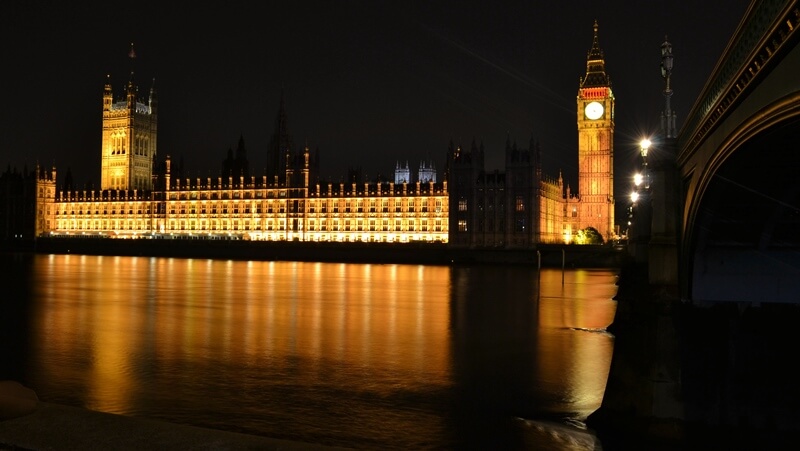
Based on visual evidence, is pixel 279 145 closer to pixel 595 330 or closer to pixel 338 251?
Answer: pixel 338 251

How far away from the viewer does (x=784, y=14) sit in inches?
308

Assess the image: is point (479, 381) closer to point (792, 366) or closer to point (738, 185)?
point (792, 366)

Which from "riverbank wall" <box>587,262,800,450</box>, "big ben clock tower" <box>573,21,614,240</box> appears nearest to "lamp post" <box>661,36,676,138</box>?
"riverbank wall" <box>587,262,800,450</box>

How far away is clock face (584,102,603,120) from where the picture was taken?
121312 mm

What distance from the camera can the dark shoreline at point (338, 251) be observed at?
311 feet

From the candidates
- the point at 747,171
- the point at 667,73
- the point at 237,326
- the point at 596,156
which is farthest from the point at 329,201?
the point at 747,171

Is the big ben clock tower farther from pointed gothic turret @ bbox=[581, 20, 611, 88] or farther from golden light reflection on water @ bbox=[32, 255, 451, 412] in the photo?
golden light reflection on water @ bbox=[32, 255, 451, 412]

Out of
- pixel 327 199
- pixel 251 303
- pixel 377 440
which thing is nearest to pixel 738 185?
pixel 377 440

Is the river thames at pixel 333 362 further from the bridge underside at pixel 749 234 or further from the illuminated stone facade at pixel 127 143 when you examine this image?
the illuminated stone facade at pixel 127 143

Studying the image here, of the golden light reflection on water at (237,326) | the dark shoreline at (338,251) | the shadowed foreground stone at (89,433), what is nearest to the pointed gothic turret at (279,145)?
the dark shoreline at (338,251)

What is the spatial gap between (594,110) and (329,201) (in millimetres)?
44736

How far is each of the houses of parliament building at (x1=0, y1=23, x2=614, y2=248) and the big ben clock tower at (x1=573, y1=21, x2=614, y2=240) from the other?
6.1 inches

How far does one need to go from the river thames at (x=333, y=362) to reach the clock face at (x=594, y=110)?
7676 centimetres

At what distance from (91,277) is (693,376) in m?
61.9
